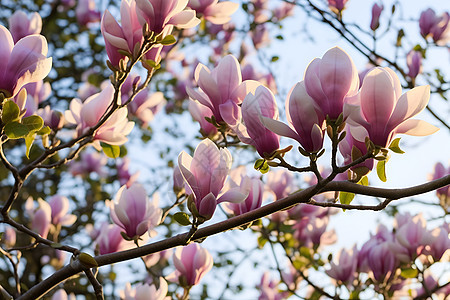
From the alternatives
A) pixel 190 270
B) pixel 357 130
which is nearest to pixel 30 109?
pixel 190 270

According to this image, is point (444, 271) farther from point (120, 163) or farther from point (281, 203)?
point (120, 163)

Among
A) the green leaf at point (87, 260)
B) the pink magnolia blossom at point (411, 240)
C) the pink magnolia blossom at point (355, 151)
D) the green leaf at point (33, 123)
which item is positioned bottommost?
the pink magnolia blossom at point (411, 240)

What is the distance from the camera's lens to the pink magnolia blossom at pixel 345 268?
206 cm

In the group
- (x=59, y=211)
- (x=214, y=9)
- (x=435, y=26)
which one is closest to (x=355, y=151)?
(x=214, y=9)

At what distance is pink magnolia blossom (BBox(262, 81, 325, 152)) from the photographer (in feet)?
2.82

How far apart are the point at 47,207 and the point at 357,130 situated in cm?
145

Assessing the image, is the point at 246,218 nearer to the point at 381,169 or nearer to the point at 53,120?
the point at 381,169

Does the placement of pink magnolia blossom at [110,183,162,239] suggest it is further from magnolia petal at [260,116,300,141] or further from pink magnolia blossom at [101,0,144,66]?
magnolia petal at [260,116,300,141]

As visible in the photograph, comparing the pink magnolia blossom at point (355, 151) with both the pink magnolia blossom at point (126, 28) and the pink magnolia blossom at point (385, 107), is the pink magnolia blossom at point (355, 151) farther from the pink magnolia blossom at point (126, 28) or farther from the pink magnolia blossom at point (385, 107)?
the pink magnolia blossom at point (126, 28)

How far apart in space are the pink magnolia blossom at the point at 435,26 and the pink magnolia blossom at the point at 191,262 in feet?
6.20

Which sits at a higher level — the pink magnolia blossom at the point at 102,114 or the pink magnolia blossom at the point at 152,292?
the pink magnolia blossom at the point at 102,114

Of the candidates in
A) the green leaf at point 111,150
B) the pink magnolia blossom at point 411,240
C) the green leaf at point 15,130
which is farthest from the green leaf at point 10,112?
the pink magnolia blossom at point 411,240

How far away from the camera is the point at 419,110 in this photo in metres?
0.84

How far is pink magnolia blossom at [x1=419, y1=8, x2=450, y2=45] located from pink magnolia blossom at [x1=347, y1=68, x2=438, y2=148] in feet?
6.62
